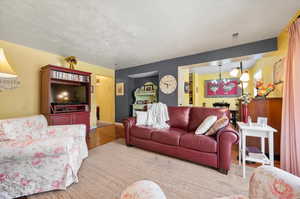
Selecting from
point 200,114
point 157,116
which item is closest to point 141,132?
point 157,116

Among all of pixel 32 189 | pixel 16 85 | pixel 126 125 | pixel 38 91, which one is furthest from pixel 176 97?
pixel 16 85

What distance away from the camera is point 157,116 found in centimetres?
283

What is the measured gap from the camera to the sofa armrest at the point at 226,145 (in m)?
1.67

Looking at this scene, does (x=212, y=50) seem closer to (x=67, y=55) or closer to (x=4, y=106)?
(x=67, y=55)

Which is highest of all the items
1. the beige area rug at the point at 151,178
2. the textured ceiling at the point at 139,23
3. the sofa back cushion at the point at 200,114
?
the textured ceiling at the point at 139,23

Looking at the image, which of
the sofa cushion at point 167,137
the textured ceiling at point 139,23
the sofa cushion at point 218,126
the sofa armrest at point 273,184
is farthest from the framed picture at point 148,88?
the sofa armrest at point 273,184

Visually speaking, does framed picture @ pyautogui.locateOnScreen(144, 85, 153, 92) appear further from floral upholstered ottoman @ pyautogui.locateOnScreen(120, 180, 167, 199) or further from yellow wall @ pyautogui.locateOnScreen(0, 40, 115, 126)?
floral upholstered ottoman @ pyautogui.locateOnScreen(120, 180, 167, 199)

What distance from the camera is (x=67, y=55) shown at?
3.50 meters

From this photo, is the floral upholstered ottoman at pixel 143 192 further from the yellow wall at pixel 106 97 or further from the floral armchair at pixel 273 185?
the yellow wall at pixel 106 97


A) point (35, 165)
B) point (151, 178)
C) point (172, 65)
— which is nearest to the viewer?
point (35, 165)

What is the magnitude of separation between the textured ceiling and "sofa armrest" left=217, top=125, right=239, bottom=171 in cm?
183

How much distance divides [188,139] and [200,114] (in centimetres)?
74

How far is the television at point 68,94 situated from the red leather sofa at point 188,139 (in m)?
1.84

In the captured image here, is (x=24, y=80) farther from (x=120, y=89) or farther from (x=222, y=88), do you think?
(x=222, y=88)
